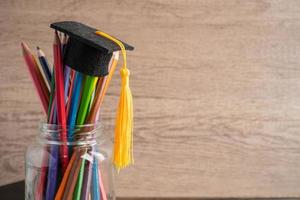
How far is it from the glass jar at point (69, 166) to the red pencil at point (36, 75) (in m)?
0.03

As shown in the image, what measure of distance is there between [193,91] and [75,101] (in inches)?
9.6

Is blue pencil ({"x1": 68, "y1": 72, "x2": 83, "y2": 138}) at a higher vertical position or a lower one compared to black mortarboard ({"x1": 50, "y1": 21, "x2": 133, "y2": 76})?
lower

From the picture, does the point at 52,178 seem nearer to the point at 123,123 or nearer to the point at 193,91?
the point at 123,123

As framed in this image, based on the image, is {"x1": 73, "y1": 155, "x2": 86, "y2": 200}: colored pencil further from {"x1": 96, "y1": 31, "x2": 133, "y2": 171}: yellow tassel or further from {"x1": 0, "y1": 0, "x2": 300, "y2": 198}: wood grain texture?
{"x1": 0, "y1": 0, "x2": 300, "y2": 198}: wood grain texture

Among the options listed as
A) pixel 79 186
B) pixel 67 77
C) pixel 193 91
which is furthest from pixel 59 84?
pixel 193 91

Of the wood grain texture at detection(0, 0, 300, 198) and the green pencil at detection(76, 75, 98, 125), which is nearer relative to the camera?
the green pencil at detection(76, 75, 98, 125)

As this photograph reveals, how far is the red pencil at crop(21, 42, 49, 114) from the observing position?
417mm

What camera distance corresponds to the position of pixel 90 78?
1.33 feet

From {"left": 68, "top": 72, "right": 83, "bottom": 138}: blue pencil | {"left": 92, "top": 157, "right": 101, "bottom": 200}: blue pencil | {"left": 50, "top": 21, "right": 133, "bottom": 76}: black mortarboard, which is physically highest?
{"left": 50, "top": 21, "right": 133, "bottom": 76}: black mortarboard

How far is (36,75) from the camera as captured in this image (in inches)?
→ 16.8

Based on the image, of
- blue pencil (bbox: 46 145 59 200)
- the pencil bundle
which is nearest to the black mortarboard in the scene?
the pencil bundle

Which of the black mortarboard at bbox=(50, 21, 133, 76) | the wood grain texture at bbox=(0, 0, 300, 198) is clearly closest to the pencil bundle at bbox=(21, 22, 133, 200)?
the black mortarboard at bbox=(50, 21, 133, 76)

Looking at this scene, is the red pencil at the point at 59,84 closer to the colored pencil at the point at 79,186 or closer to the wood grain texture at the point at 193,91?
the colored pencil at the point at 79,186

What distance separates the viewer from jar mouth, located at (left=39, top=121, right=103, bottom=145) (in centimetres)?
42
